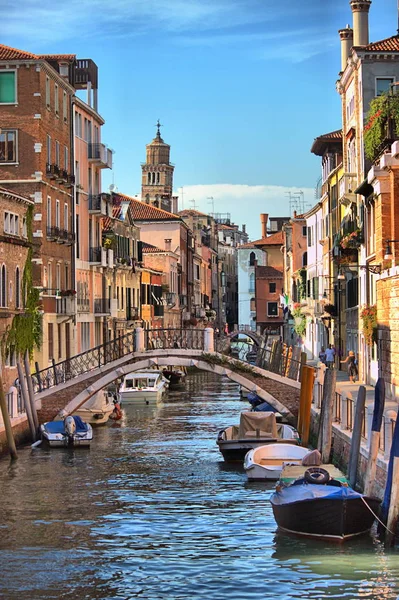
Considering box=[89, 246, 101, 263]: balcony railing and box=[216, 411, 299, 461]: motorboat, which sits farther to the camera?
box=[89, 246, 101, 263]: balcony railing

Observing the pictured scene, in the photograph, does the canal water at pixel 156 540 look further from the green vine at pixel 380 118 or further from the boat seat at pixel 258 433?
the green vine at pixel 380 118

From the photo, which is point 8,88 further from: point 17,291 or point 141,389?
point 141,389

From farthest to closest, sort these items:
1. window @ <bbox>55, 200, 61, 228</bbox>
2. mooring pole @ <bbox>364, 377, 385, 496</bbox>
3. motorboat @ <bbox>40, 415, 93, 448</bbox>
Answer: window @ <bbox>55, 200, 61, 228</bbox> → motorboat @ <bbox>40, 415, 93, 448</bbox> → mooring pole @ <bbox>364, 377, 385, 496</bbox>

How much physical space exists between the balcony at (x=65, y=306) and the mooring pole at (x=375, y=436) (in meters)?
26.5

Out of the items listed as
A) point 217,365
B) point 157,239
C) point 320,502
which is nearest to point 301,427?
point 217,365

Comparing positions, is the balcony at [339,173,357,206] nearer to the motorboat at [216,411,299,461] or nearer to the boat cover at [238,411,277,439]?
the motorboat at [216,411,299,461]

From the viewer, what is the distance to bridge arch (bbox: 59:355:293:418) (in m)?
33.2

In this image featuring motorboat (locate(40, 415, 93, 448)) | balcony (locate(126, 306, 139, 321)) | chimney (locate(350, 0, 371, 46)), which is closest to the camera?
motorboat (locate(40, 415, 93, 448))

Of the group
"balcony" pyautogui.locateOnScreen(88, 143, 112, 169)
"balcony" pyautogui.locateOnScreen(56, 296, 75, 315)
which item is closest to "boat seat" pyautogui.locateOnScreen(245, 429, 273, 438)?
"balcony" pyautogui.locateOnScreen(56, 296, 75, 315)

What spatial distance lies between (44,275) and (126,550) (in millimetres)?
24851

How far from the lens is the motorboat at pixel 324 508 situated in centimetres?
1739

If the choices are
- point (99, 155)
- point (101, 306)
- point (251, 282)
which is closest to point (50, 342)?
point (101, 306)

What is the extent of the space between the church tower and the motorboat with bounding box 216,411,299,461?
3462 inches

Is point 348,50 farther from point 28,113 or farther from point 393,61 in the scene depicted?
point 28,113
